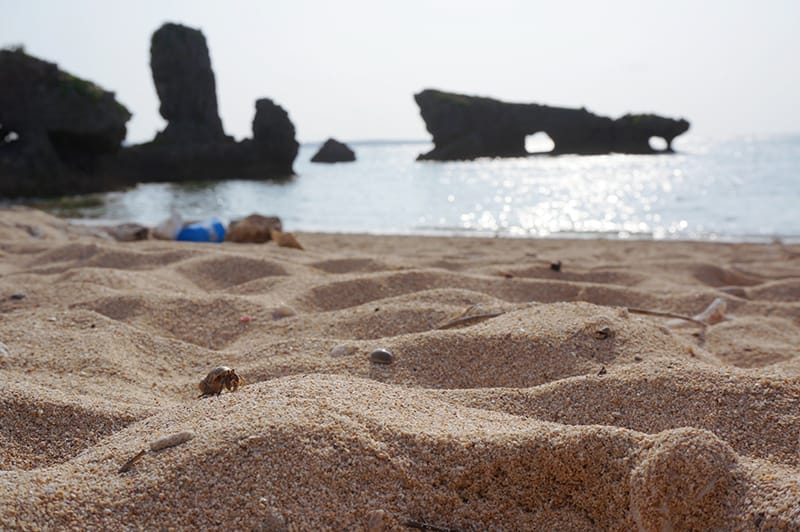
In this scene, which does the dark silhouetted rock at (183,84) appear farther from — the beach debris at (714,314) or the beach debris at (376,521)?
the beach debris at (376,521)

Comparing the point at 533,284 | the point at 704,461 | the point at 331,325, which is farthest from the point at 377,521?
the point at 533,284

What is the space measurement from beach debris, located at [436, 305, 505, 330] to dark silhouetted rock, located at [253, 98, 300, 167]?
27.8 m

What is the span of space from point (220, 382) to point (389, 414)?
507 mm

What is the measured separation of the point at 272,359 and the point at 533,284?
153 cm

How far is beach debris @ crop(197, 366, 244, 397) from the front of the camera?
64.5 inches

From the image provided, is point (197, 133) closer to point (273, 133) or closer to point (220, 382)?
point (273, 133)

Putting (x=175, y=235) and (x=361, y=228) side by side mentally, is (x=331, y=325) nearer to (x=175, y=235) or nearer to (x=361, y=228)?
(x=175, y=235)

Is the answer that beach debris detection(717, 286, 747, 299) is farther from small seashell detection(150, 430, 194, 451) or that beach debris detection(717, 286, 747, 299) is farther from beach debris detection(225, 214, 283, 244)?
beach debris detection(225, 214, 283, 244)

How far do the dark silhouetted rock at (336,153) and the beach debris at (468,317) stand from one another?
3705 centimetres

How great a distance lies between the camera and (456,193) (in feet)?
46.2

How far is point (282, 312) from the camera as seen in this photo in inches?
98.0

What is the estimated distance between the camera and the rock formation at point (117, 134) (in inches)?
703

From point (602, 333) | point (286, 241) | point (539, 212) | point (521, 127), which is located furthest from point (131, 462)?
point (521, 127)

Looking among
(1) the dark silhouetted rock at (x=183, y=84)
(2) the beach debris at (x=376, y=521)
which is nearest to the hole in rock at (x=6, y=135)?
(1) the dark silhouetted rock at (x=183, y=84)
